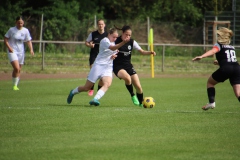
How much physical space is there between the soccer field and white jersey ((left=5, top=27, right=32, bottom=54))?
2.39m

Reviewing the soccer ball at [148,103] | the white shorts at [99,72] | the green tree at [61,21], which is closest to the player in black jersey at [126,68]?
the white shorts at [99,72]

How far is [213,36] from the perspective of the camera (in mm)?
35750

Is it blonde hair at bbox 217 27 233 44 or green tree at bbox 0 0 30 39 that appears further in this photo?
green tree at bbox 0 0 30 39

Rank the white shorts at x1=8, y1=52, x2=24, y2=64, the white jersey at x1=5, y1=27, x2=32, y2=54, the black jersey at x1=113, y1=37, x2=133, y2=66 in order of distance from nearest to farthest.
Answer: the black jersey at x1=113, y1=37, x2=133, y2=66, the white shorts at x1=8, y1=52, x2=24, y2=64, the white jersey at x1=5, y1=27, x2=32, y2=54

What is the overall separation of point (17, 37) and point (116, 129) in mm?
8914

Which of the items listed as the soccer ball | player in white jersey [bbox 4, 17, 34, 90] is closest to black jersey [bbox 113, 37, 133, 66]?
the soccer ball

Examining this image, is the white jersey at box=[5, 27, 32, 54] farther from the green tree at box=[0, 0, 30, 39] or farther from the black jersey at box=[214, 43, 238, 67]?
the green tree at box=[0, 0, 30, 39]

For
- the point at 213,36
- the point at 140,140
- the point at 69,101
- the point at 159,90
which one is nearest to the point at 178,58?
the point at 213,36

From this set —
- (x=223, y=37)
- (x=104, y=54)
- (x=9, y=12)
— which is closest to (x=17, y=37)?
(x=104, y=54)

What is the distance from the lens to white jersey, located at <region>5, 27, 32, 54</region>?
17.8 meters

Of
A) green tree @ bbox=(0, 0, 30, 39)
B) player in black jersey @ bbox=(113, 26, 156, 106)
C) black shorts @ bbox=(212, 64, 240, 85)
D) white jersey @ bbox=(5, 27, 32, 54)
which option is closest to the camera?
black shorts @ bbox=(212, 64, 240, 85)

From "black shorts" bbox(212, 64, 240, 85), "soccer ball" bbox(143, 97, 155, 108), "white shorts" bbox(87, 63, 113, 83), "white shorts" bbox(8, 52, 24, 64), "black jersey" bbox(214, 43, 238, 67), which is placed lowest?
"soccer ball" bbox(143, 97, 155, 108)

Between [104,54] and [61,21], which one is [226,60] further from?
[61,21]

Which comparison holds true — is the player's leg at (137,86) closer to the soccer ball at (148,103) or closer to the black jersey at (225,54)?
the soccer ball at (148,103)
